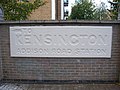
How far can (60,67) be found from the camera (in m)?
5.90

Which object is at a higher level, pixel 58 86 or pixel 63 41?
pixel 63 41

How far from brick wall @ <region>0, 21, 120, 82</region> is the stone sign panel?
0.15 metres

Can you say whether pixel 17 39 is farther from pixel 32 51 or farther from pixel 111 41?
pixel 111 41

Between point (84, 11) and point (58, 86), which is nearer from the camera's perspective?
point (58, 86)

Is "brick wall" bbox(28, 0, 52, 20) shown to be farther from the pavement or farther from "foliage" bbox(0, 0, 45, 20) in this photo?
the pavement

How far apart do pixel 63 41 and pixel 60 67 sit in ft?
2.48

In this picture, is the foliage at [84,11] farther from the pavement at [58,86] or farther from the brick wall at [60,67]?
the pavement at [58,86]

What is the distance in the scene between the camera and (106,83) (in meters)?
5.82

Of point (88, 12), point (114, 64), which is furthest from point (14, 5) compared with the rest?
point (88, 12)

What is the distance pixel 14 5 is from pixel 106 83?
5.19 metres

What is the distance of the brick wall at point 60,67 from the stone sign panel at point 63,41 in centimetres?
15

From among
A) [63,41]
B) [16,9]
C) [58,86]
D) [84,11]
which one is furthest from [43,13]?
[58,86]

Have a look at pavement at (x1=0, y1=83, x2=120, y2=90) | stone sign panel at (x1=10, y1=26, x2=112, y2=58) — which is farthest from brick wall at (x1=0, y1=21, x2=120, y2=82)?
pavement at (x1=0, y1=83, x2=120, y2=90)

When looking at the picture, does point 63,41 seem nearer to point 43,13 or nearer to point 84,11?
point 43,13
